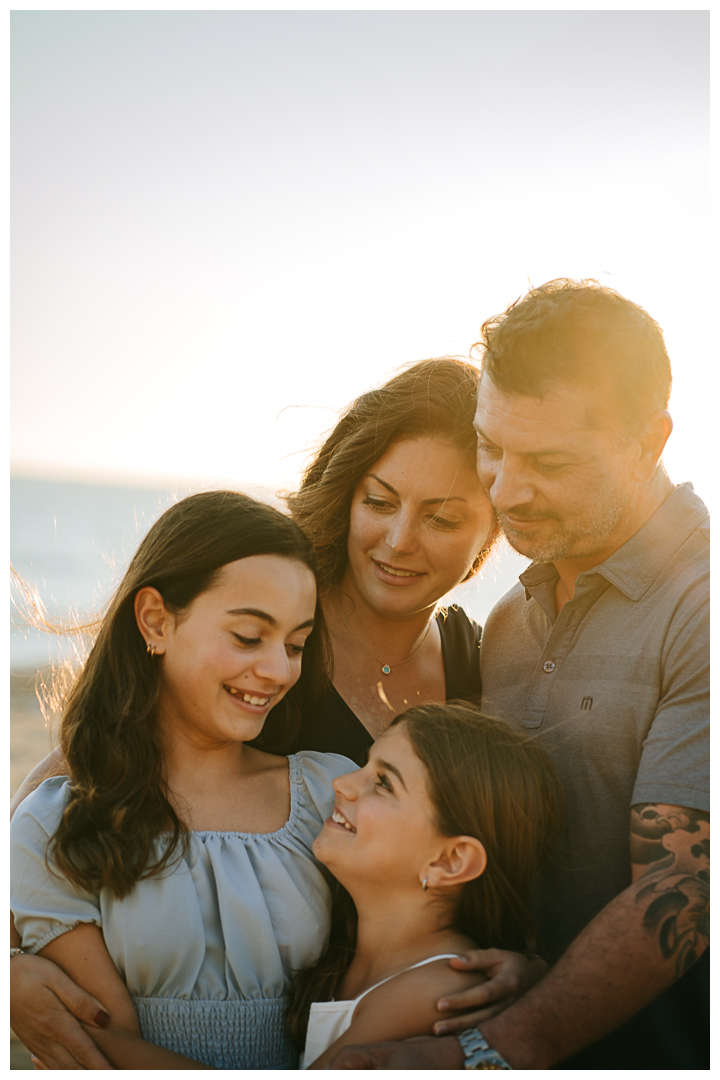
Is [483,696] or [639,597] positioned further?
[483,696]

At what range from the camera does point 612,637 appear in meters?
2.36

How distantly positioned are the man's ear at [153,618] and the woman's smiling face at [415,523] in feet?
2.77

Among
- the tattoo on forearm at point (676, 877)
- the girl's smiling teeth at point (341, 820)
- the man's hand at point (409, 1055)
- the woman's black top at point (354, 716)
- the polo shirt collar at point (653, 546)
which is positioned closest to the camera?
the man's hand at point (409, 1055)

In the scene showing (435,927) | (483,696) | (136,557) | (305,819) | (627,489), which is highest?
(627,489)

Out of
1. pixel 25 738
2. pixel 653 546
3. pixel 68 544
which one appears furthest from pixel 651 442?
pixel 68 544

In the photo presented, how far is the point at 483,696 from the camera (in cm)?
285

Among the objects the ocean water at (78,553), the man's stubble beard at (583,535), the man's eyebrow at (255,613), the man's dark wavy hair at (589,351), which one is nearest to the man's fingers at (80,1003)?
the man's eyebrow at (255,613)

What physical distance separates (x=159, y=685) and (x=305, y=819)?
56 centimetres

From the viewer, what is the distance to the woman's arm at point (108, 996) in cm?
196

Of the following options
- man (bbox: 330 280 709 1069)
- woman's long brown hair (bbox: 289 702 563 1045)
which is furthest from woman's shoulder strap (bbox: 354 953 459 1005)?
man (bbox: 330 280 709 1069)

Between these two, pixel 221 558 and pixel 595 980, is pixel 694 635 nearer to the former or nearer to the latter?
pixel 595 980

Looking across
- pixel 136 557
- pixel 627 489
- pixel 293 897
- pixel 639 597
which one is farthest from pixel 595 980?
pixel 136 557

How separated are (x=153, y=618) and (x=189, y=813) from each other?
20.9 inches

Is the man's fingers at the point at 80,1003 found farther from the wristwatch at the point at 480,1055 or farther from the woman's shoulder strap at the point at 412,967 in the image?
the wristwatch at the point at 480,1055
